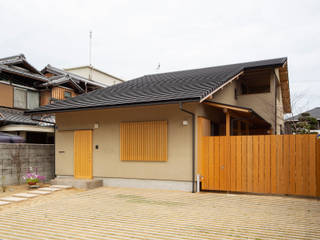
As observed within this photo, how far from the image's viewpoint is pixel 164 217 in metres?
5.46

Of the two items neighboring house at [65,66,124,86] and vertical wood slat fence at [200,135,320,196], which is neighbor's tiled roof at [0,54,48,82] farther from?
vertical wood slat fence at [200,135,320,196]

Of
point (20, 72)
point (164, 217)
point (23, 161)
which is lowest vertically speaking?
point (164, 217)

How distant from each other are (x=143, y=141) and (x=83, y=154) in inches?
100

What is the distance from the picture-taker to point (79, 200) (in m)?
7.27

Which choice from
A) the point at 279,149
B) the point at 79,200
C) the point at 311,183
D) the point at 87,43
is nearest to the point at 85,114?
the point at 79,200

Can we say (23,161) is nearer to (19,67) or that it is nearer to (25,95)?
(25,95)

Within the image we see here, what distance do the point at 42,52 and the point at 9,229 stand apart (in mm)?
25038

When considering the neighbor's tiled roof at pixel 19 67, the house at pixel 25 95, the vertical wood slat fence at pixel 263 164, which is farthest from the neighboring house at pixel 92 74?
the vertical wood slat fence at pixel 263 164

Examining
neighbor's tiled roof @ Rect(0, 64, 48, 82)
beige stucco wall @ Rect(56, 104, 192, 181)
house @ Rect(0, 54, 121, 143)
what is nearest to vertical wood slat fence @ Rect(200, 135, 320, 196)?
beige stucco wall @ Rect(56, 104, 192, 181)

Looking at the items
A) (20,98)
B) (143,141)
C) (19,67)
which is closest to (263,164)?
(143,141)

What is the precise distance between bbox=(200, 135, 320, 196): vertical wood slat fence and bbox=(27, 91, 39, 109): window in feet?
36.9

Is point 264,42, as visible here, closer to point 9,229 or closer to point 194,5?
point 194,5

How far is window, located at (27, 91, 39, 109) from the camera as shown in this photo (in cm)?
1574

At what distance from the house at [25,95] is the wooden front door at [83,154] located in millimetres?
2905
